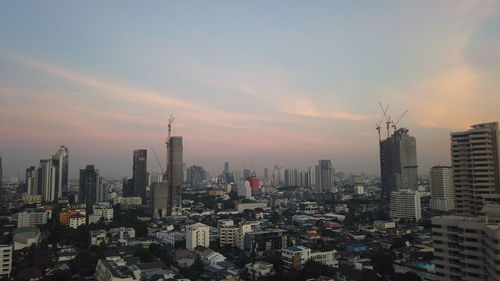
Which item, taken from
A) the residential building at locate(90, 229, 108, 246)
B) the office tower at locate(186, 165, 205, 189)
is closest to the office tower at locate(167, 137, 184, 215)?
the residential building at locate(90, 229, 108, 246)

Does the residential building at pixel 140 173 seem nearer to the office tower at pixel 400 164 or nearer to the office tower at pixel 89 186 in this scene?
the office tower at pixel 89 186

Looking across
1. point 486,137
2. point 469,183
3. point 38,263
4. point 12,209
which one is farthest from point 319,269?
point 12,209

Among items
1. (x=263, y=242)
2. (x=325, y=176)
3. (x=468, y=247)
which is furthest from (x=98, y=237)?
(x=325, y=176)

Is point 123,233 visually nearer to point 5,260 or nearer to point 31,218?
point 5,260

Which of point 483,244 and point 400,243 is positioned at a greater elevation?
point 483,244

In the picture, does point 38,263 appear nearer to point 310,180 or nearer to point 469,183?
point 469,183

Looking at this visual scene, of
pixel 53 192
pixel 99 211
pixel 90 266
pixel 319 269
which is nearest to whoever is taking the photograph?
pixel 319 269

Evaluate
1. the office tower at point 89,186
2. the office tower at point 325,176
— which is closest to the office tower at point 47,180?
the office tower at point 89,186
